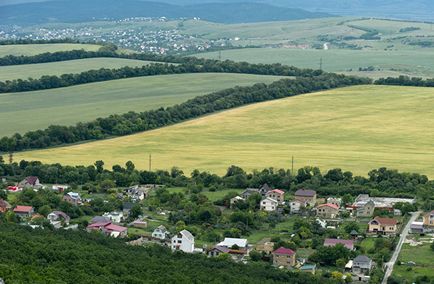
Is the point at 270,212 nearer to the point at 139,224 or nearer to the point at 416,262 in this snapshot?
the point at 139,224

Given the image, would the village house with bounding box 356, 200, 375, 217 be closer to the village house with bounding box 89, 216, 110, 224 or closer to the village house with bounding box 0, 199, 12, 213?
the village house with bounding box 89, 216, 110, 224

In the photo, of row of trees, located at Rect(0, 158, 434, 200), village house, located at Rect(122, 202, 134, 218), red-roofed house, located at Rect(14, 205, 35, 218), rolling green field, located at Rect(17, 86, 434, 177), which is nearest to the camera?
red-roofed house, located at Rect(14, 205, 35, 218)

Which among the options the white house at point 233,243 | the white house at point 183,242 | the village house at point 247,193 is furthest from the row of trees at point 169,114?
the white house at point 233,243

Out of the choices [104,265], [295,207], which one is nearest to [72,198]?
[295,207]

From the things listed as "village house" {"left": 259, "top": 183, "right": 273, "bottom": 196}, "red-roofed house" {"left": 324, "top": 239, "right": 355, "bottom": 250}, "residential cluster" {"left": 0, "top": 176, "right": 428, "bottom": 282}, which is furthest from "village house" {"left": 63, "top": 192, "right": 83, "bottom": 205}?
"red-roofed house" {"left": 324, "top": 239, "right": 355, "bottom": 250}

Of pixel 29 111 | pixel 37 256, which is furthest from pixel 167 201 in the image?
pixel 29 111

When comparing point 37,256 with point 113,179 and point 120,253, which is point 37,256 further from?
point 113,179
